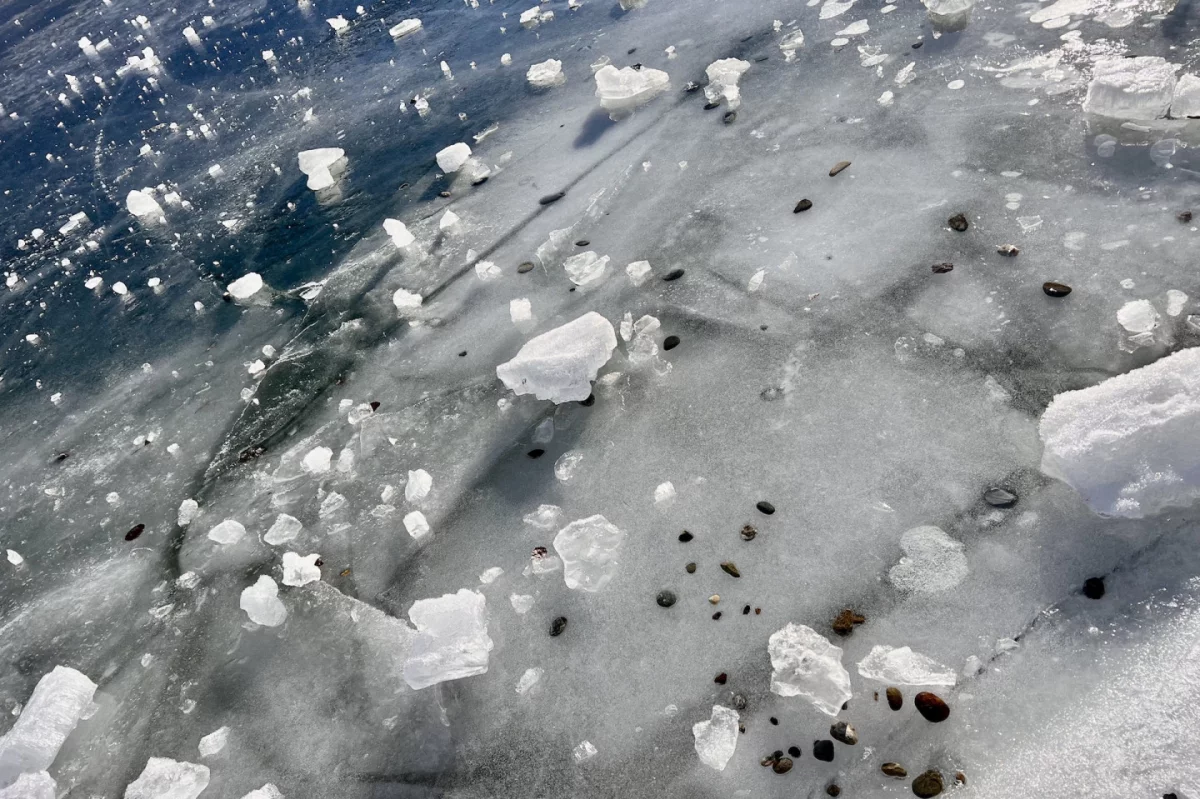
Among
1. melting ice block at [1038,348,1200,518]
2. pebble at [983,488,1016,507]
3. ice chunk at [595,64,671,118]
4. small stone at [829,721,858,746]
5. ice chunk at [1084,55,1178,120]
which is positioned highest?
ice chunk at [595,64,671,118]

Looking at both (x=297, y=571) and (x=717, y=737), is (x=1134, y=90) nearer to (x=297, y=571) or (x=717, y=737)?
(x=717, y=737)

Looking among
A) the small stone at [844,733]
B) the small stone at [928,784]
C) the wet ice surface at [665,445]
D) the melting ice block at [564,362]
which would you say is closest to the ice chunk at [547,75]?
the wet ice surface at [665,445]

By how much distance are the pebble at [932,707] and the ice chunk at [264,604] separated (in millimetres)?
2035

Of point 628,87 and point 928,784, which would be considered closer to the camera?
point 928,784

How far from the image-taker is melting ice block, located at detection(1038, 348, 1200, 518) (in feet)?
6.33

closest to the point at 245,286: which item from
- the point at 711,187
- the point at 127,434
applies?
the point at 127,434

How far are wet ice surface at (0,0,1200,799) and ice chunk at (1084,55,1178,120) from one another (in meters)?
0.02

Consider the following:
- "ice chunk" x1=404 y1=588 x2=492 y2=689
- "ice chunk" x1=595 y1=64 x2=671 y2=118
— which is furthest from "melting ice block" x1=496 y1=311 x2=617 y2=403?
"ice chunk" x1=595 y1=64 x2=671 y2=118

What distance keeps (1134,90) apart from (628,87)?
2775 millimetres

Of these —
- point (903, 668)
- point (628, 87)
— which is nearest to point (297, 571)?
point (903, 668)

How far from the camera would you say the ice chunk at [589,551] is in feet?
7.42

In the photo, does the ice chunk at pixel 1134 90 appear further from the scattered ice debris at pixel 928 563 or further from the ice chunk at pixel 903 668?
the ice chunk at pixel 903 668

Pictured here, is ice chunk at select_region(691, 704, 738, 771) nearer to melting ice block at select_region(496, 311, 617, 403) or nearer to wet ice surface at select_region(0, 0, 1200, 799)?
wet ice surface at select_region(0, 0, 1200, 799)

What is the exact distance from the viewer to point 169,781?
2.12 metres
